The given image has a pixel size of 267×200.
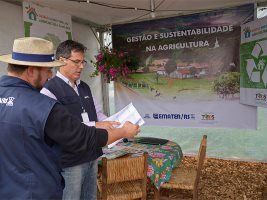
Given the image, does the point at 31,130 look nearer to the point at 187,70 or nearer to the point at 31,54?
the point at 31,54

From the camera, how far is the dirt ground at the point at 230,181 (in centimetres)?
335

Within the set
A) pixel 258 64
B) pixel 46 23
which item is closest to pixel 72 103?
pixel 46 23

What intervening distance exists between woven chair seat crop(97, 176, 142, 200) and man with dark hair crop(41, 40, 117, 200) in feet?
0.92

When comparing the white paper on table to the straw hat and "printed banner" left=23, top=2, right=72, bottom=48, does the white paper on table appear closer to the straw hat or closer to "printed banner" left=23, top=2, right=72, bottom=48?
the straw hat

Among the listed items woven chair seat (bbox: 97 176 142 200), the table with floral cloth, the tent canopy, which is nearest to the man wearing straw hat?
woven chair seat (bbox: 97 176 142 200)

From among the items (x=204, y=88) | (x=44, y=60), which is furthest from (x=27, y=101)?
(x=204, y=88)

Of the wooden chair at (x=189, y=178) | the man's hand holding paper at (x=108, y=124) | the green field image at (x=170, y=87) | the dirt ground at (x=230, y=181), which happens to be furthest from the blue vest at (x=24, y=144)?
the green field image at (x=170, y=87)

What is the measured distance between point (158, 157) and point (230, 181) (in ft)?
5.47

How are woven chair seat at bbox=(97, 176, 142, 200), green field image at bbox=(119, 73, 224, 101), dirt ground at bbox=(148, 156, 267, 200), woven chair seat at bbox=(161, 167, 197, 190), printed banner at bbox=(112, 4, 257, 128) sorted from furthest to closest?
green field image at bbox=(119, 73, 224, 101)
printed banner at bbox=(112, 4, 257, 128)
dirt ground at bbox=(148, 156, 267, 200)
woven chair seat at bbox=(161, 167, 197, 190)
woven chair seat at bbox=(97, 176, 142, 200)

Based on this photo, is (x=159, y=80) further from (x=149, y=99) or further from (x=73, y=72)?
(x=73, y=72)

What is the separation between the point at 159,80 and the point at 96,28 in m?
1.51

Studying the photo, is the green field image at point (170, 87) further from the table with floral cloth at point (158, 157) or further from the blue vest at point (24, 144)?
the blue vest at point (24, 144)

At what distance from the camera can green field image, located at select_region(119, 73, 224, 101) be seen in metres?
4.46

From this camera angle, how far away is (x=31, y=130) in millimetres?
1177
